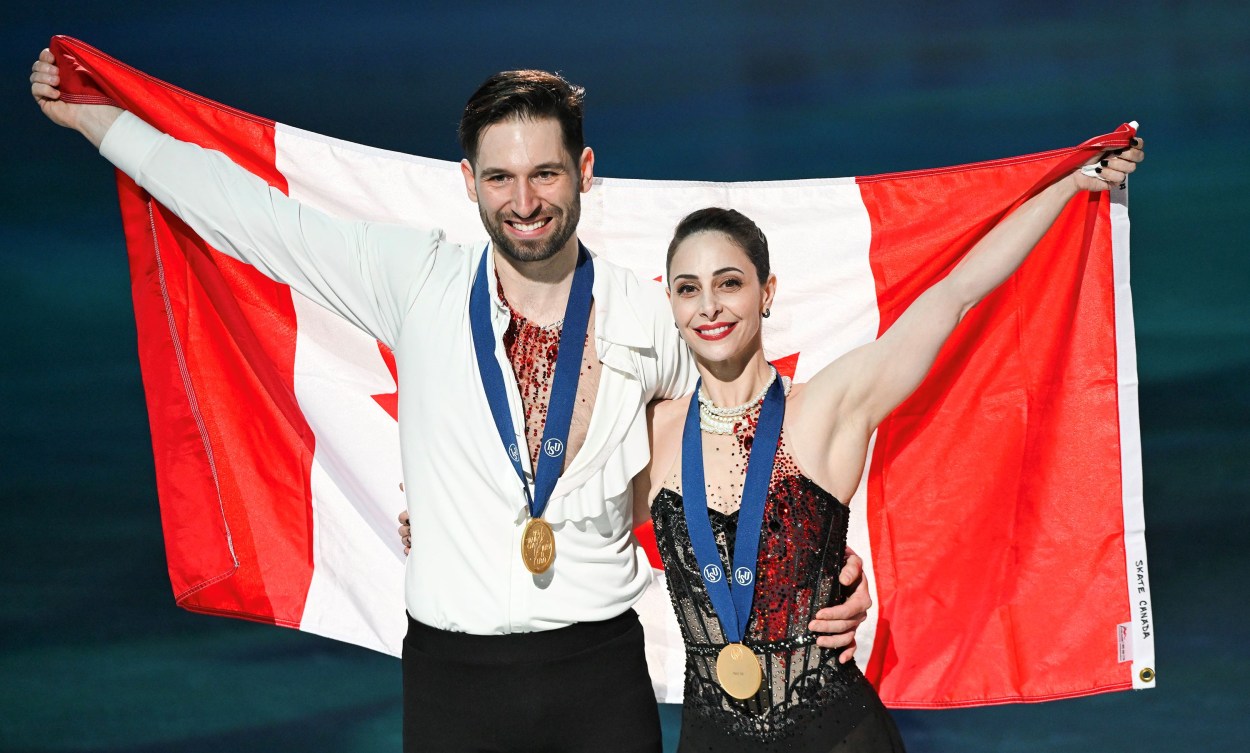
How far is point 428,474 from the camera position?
2.31m

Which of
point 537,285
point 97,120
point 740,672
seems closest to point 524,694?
point 740,672

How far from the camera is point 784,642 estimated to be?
2275mm

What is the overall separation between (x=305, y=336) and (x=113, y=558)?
2.97 m

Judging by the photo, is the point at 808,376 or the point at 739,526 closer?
the point at 739,526

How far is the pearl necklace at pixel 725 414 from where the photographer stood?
7.75 feet

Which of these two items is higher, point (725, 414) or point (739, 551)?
point (725, 414)

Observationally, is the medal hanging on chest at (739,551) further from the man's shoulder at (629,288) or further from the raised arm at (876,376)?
the man's shoulder at (629,288)

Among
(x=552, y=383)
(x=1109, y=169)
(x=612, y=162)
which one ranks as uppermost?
(x=612, y=162)

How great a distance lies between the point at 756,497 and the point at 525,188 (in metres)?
0.66

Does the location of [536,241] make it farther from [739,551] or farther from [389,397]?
[389,397]

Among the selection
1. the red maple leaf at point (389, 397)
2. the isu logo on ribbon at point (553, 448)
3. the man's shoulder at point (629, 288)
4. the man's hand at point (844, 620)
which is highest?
the man's shoulder at point (629, 288)

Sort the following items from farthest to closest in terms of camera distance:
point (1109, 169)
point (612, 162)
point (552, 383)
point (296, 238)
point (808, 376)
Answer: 1. point (612, 162)
2. point (808, 376)
3. point (1109, 169)
4. point (296, 238)
5. point (552, 383)

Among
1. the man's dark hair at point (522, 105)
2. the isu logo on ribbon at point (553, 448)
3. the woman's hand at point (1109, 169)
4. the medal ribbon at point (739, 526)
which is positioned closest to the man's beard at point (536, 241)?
the man's dark hair at point (522, 105)

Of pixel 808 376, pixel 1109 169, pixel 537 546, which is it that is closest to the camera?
pixel 537 546
